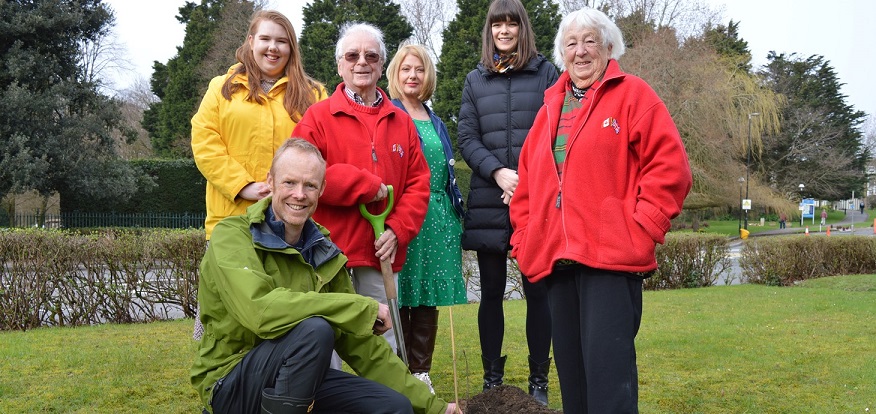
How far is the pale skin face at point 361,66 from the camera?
146 inches

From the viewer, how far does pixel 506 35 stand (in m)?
4.09

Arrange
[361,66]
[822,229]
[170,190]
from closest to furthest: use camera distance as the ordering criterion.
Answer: [361,66]
[170,190]
[822,229]

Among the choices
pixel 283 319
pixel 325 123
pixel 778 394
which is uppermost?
pixel 325 123

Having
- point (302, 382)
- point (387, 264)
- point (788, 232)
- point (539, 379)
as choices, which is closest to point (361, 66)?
point (387, 264)

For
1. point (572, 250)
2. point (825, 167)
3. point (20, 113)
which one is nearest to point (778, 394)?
point (572, 250)

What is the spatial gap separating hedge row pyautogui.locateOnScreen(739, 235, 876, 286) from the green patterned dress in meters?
9.87

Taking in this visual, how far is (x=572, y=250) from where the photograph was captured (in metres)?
2.93

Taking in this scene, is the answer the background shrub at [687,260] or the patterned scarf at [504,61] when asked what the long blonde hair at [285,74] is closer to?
the patterned scarf at [504,61]

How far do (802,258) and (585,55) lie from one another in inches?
439

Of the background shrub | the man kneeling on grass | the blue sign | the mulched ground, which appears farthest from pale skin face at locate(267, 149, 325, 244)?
the blue sign

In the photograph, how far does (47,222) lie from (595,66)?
25.1 meters

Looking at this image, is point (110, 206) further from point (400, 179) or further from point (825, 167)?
point (825, 167)

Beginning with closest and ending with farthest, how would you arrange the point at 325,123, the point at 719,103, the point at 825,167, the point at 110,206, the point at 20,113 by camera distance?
1. the point at 325,123
2. the point at 20,113
3. the point at 110,206
4. the point at 719,103
5. the point at 825,167

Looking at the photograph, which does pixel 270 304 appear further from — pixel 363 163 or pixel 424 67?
pixel 424 67
